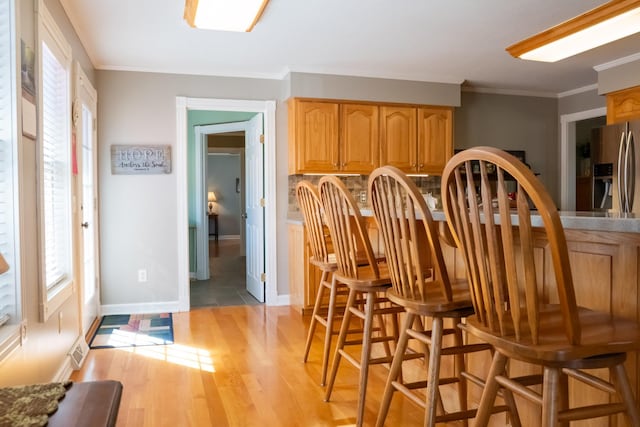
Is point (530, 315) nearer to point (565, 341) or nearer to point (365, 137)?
point (565, 341)

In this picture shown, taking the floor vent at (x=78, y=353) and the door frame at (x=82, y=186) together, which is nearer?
the floor vent at (x=78, y=353)

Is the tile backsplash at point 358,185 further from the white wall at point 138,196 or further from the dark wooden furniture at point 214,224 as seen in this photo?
the dark wooden furniture at point 214,224

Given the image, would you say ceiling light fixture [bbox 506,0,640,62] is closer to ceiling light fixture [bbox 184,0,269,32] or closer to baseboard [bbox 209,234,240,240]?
ceiling light fixture [bbox 184,0,269,32]

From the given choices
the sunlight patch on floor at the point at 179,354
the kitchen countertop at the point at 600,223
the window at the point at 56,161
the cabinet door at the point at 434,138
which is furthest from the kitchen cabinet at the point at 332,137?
the kitchen countertop at the point at 600,223

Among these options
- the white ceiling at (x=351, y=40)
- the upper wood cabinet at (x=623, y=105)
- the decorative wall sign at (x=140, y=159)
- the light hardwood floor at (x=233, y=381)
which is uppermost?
the white ceiling at (x=351, y=40)

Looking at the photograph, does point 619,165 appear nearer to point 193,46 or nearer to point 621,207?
point 621,207

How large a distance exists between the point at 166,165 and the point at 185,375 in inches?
91.3

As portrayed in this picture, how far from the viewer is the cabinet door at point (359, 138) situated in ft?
16.6

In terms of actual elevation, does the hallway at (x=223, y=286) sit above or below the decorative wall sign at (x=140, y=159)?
below

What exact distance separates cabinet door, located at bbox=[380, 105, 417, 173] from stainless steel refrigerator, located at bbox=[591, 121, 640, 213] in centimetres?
177

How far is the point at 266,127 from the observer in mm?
5086

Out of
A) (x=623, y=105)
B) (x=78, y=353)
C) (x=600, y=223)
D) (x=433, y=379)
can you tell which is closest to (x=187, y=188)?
(x=78, y=353)

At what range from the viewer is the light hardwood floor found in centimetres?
247

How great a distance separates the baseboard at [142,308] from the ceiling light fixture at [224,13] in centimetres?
260
